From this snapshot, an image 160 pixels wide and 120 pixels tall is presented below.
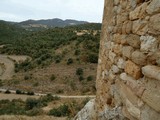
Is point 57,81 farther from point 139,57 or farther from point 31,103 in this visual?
point 139,57

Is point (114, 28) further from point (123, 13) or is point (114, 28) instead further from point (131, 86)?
point (131, 86)

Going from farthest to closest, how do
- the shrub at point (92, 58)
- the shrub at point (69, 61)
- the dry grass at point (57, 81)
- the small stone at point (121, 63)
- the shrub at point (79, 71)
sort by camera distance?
the shrub at point (69, 61) → the shrub at point (92, 58) → the shrub at point (79, 71) → the dry grass at point (57, 81) → the small stone at point (121, 63)

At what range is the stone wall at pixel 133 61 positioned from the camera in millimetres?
2176

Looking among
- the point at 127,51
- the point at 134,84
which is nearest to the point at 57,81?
the point at 127,51

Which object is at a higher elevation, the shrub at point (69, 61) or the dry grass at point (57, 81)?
the shrub at point (69, 61)

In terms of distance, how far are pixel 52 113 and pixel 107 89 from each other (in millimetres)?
12393

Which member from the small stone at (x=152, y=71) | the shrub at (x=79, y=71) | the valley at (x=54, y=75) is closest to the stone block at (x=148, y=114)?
the small stone at (x=152, y=71)

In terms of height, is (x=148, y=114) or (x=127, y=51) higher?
(x=127, y=51)

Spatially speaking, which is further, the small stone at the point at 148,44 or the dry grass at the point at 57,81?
the dry grass at the point at 57,81

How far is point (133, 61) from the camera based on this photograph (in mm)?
2717

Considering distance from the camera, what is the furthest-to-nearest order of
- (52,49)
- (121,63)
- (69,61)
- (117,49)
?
(52,49) → (69,61) → (117,49) → (121,63)

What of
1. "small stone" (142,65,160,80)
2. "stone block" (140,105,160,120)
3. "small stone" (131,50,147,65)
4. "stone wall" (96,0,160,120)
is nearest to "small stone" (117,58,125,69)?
"stone wall" (96,0,160,120)

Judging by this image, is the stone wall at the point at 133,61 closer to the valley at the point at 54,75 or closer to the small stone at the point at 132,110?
the small stone at the point at 132,110

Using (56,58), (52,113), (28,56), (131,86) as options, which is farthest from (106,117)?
(28,56)
